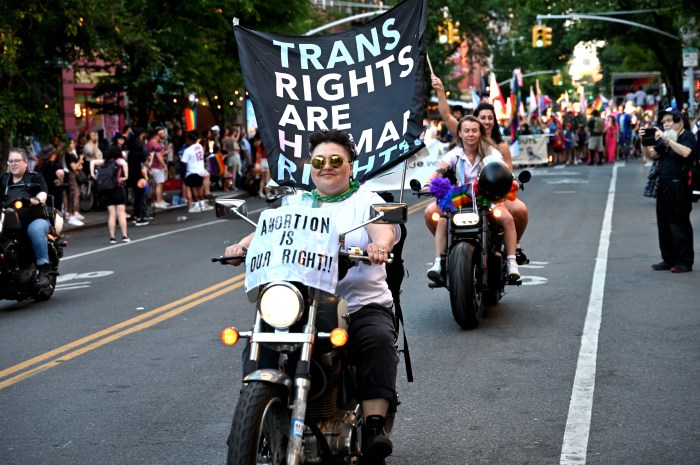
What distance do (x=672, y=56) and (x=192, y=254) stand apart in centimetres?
4458

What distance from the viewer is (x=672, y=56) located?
56531 mm

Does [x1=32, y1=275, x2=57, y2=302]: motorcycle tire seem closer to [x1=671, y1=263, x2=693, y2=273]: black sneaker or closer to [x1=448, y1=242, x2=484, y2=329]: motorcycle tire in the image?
[x1=448, y1=242, x2=484, y2=329]: motorcycle tire

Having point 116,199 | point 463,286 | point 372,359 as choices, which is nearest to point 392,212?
point 372,359

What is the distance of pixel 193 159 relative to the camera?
26828mm

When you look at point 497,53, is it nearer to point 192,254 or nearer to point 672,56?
point 672,56

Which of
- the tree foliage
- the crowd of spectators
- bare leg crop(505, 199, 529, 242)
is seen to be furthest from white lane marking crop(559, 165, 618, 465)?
the tree foliage

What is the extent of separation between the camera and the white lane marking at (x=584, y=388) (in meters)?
5.95

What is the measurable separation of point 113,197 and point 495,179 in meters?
11.1

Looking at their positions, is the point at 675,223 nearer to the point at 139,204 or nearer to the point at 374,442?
the point at 374,442

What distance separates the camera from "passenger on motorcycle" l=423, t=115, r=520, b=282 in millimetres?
10047

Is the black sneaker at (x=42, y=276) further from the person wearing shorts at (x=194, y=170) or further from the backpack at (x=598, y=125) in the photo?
the backpack at (x=598, y=125)

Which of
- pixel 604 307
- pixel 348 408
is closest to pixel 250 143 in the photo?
pixel 604 307

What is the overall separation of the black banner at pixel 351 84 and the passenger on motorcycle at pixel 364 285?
150 centimetres

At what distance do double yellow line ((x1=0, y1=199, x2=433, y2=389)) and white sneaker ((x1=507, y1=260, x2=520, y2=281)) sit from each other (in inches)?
124
